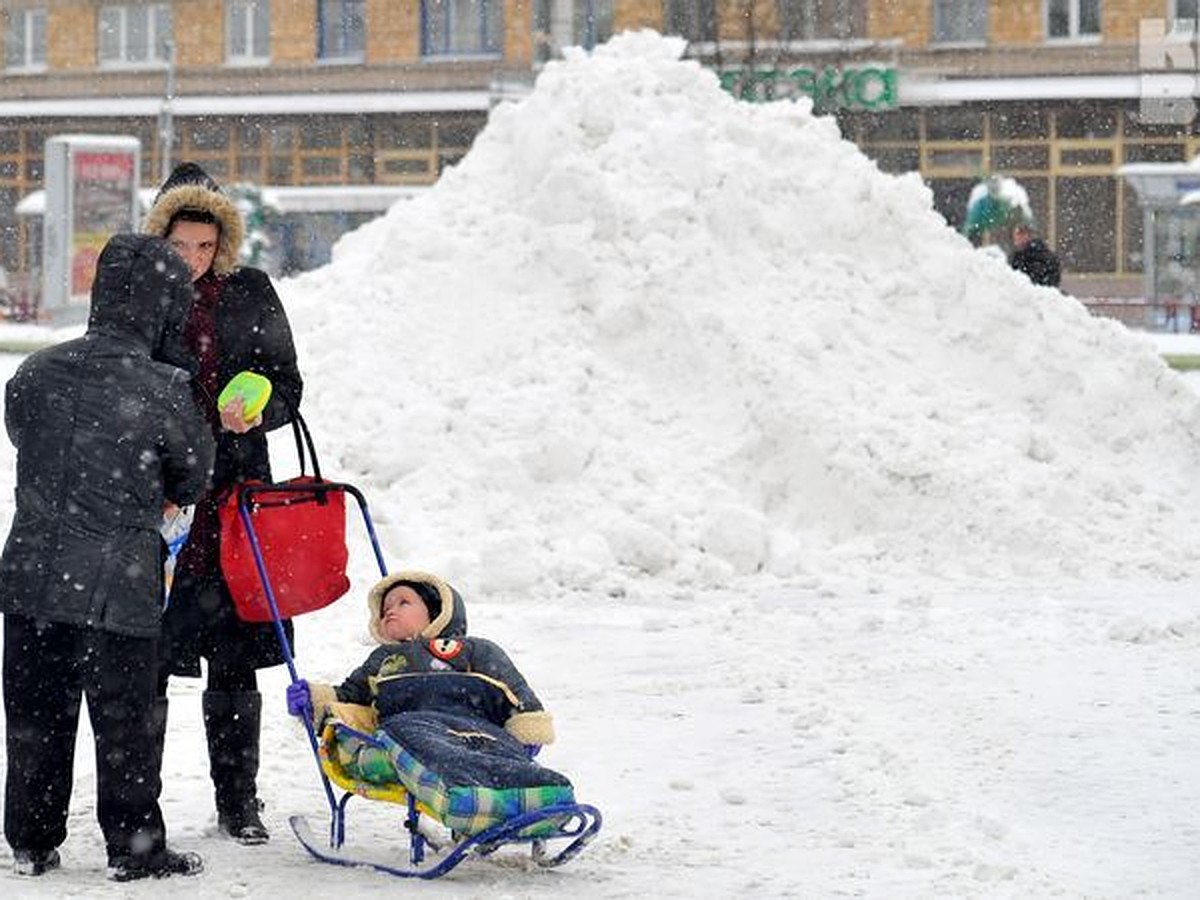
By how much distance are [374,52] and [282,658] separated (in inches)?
1677

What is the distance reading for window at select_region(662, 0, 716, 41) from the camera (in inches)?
1751

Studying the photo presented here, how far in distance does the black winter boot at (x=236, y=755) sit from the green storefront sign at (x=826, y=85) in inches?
1460

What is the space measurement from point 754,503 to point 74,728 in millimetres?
7636

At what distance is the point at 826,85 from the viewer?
43.1 m

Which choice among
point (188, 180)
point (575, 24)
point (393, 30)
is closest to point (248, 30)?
point (393, 30)

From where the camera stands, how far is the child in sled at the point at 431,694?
5.64 meters

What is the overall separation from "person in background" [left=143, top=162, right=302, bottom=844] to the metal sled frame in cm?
13

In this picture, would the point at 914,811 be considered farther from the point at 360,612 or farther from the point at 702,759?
the point at 360,612

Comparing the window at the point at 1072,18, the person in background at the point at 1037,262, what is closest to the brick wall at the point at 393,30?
the window at the point at 1072,18

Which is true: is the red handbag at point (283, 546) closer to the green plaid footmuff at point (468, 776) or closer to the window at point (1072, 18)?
the green plaid footmuff at point (468, 776)

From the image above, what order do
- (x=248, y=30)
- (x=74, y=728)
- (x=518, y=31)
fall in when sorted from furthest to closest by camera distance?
(x=248, y=30) → (x=518, y=31) → (x=74, y=728)

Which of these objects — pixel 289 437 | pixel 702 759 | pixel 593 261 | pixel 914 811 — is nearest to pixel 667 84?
pixel 593 261

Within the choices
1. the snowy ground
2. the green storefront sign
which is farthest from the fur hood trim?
the green storefront sign

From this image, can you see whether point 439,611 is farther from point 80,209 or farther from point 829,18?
point 829,18
